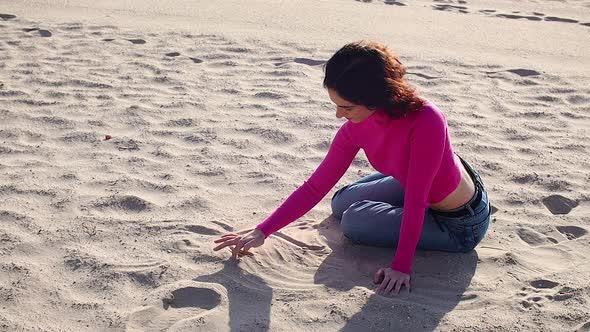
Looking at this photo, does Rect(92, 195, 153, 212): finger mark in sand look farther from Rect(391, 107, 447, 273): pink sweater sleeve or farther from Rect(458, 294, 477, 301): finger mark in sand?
Rect(458, 294, 477, 301): finger mark in sand

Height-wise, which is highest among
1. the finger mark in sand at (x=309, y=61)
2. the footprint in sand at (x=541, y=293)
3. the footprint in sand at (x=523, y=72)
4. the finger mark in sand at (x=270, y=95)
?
the footprint in sand at (x=523, y=72)

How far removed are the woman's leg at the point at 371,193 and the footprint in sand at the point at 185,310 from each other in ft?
2.72

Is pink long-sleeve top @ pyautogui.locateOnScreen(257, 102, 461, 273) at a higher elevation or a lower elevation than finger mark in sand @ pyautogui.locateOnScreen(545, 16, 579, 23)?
lower

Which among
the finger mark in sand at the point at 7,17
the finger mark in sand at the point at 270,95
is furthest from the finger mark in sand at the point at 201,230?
the finger mark in sand at the point at 7,17

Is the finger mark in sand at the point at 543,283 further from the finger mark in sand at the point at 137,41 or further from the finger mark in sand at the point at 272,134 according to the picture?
the finger mark in sand at the point at 137,41

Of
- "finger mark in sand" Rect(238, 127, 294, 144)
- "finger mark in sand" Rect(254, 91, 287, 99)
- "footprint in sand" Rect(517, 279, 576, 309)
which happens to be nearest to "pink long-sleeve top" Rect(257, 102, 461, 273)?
"footprint in sand" Rect(517, 279, 576, 309)

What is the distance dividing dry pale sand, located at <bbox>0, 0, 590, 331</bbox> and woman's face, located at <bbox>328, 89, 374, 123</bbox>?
2.29 ft

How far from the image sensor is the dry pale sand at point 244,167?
2.96 meters

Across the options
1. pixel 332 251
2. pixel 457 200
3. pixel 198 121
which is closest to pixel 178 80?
pixel 198 121

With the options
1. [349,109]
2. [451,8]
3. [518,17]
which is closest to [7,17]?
[451,8]

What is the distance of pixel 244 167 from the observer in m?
4.14

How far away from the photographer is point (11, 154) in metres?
4.20

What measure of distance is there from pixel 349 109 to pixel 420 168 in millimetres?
357

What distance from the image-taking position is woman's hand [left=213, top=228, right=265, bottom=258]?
3.19 metres
